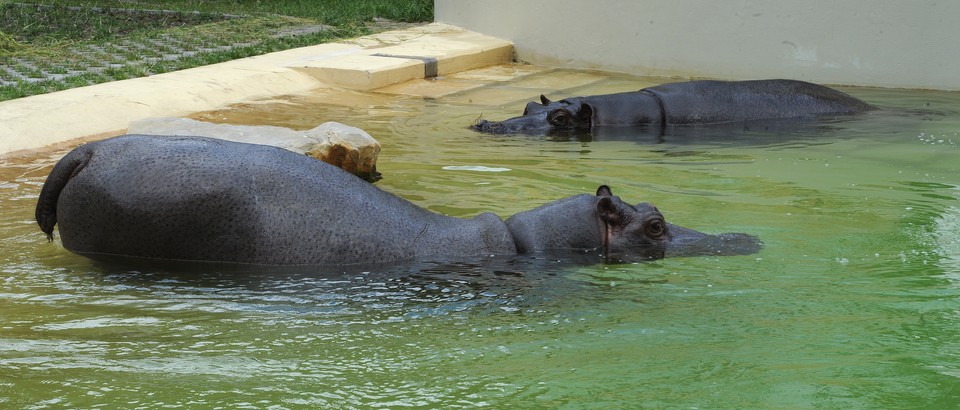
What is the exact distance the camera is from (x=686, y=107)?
9.21 m

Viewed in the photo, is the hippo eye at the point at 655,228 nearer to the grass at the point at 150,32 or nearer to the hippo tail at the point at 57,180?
the hippo tail at the point at 57,180

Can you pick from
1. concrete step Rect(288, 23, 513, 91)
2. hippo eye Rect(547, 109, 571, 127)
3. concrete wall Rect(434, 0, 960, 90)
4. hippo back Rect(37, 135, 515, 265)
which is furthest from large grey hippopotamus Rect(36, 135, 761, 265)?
concrete wall Rect(434, 0, 960, 90)

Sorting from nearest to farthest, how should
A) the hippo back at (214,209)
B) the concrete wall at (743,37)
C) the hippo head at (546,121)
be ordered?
the hippo back at (214,209)
the hippo head at (546,121)
the concrete wall at (743,37)

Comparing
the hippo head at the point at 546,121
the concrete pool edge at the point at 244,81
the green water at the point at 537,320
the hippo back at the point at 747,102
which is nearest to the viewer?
the green water at the point at 537,320

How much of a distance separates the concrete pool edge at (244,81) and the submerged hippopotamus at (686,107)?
2.08 meters

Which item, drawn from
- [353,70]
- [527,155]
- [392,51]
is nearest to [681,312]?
[527,155]

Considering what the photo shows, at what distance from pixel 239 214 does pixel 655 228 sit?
183 centimetres

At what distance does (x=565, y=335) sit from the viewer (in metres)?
3.91

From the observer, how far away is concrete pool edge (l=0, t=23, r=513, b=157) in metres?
7.48

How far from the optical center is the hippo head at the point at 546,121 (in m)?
8.65

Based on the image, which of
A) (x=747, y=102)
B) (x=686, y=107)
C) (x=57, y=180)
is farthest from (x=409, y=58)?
(x=57, y=180)

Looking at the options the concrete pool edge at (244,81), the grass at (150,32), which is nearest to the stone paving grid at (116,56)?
the grass at (150,32)

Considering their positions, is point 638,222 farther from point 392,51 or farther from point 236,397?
point 392,51

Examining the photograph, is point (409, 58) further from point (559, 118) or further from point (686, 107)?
point (686, 107)
